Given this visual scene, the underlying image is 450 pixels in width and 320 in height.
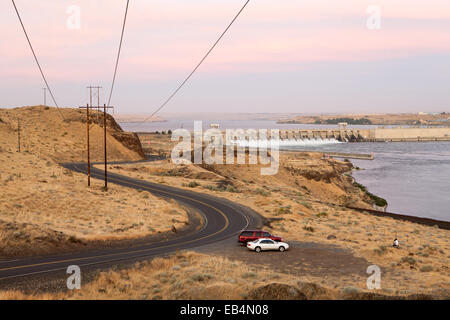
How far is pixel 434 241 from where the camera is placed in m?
35.6

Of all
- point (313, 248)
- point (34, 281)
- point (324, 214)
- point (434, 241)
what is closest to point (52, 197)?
point (34, 281)

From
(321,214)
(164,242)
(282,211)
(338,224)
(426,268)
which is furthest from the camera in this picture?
(321,214)

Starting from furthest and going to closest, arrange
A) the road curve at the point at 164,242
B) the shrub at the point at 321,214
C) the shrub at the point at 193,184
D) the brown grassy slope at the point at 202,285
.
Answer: the shrub at the point at 193,184, the shrub at the point at 321,214, the road curve at the point at 164,242, the brown grassy slope at the point at 202,285

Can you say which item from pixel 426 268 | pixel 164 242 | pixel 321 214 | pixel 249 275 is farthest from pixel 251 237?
pixel 321 214

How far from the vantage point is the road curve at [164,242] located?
22531 millimetres

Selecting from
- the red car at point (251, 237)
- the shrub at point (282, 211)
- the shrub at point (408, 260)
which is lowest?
the shrub at point (282, 211)

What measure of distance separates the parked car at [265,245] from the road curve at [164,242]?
385 cm

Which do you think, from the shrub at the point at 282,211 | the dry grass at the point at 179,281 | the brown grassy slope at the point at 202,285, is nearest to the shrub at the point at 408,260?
the brown grassy slope at the point at 202,285

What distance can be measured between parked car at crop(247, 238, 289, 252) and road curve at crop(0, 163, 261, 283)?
3.85 metres

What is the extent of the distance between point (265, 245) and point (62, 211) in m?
18.7

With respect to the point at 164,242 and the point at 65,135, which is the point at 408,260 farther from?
the point at 65,135

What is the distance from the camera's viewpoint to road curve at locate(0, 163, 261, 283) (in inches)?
887

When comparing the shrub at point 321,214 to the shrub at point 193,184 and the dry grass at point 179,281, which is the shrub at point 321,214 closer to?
the shrub at point 193,184

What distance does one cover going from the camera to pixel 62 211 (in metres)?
34.9
